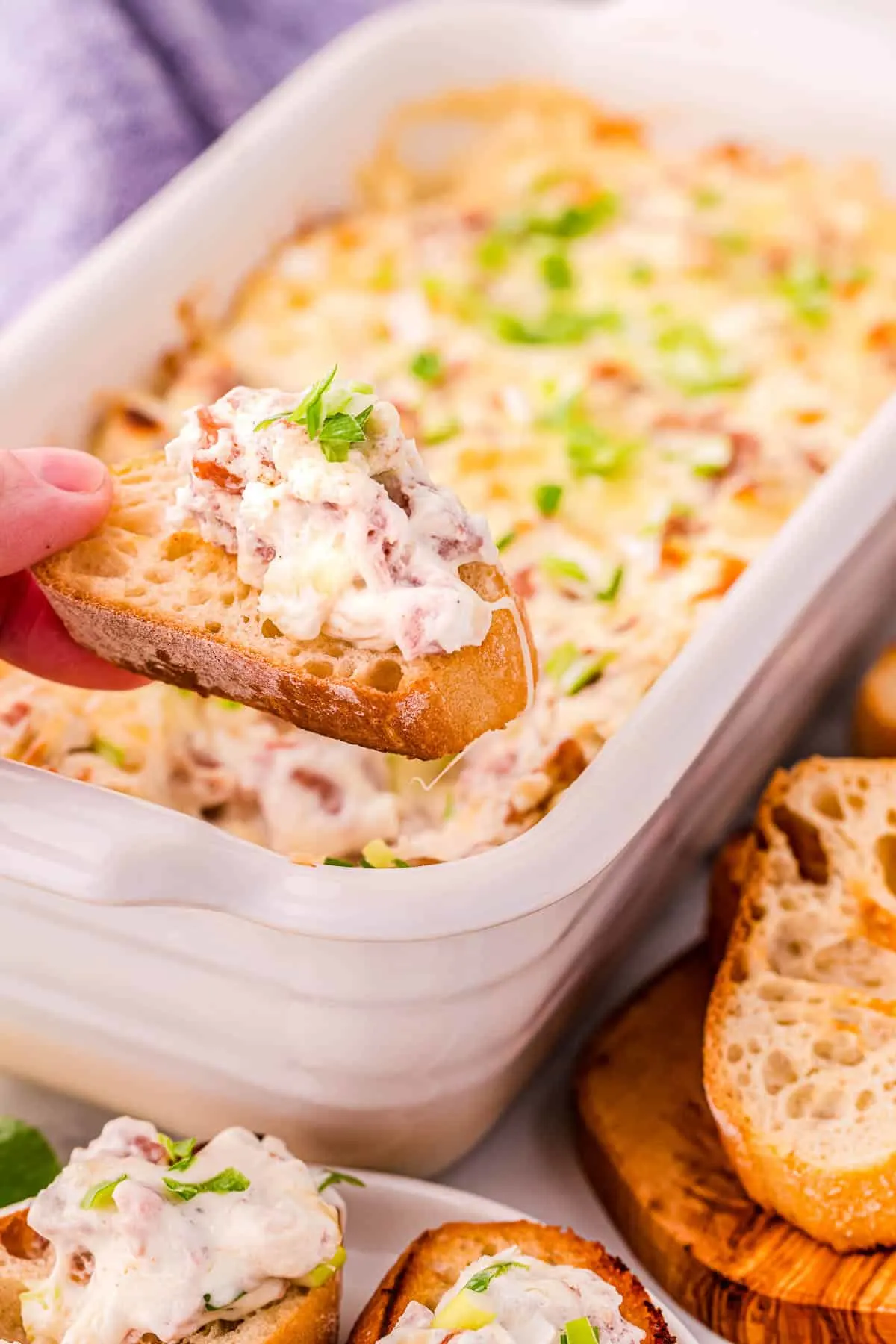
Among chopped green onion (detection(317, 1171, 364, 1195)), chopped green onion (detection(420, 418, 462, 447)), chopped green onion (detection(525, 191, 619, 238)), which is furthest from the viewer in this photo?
chopped green onion (detection(525, 191, 619, 238))

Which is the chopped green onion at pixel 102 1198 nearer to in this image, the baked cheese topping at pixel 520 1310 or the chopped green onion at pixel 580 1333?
the baked cheese topping at pixel 520 1310

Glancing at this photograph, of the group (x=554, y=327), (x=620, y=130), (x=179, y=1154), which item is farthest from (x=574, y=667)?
(x=620, y=130)

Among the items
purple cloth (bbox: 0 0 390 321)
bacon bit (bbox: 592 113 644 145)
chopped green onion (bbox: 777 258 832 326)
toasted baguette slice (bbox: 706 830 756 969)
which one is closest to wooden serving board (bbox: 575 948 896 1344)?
toasted baguette slice (bbox: 706 830 756 969)

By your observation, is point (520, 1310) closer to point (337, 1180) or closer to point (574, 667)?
point (337, 1180)

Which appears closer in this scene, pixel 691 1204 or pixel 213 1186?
pixel 213 1186

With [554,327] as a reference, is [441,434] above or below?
below

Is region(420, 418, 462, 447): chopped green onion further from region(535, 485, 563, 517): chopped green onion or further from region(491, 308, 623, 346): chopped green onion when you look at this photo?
region(491, 308, 623, 346): chopped green onion

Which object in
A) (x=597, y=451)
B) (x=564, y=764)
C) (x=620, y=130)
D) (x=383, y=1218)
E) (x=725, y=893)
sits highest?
(x=620, y=130)
